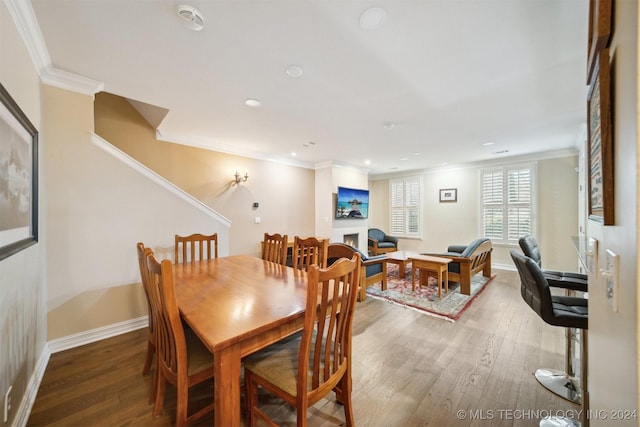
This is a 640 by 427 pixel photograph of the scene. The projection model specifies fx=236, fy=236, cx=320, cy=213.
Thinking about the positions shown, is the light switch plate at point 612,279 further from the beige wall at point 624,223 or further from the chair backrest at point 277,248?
the chair backrest at point 277,248

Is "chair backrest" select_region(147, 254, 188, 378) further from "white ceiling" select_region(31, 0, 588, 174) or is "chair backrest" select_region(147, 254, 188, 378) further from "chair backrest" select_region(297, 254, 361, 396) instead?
"white ceiling" select_region(31, 0, 588, 174)

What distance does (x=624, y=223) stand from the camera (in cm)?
50

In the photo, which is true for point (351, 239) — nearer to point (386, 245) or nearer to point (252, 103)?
point (386, 245)

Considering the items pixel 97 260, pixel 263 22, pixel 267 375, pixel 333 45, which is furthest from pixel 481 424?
pixel 97 260

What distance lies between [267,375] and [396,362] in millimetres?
1356

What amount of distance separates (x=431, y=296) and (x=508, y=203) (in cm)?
349

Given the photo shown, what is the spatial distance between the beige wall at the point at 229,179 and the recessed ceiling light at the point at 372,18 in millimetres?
3489

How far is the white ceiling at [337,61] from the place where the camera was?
1497mm

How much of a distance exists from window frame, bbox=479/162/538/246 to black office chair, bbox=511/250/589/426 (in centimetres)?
425

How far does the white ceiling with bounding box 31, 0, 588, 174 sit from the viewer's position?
4.91 feet

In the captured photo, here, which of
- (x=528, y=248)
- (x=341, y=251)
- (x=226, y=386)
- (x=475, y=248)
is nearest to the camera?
(x=226, y=386)

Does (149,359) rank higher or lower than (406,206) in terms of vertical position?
lower

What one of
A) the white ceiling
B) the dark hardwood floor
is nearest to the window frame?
the white ceiling

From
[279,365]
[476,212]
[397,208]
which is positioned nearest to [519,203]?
[476,212]
